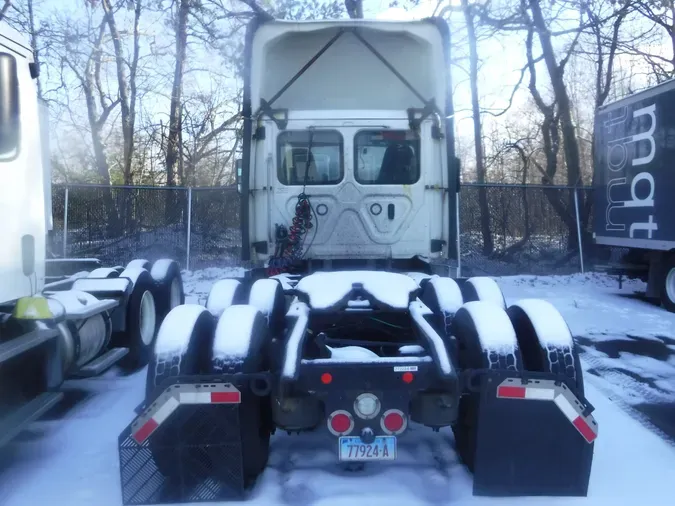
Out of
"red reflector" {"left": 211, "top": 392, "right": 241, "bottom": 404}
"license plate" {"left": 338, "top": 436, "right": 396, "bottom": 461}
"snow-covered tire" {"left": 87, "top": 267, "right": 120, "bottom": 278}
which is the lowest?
"license plate" {"left": 338, "top": 436, "right": 396, "bottom": 461}

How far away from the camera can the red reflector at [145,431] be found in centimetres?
325

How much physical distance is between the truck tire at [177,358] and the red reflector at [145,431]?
0.06 metres

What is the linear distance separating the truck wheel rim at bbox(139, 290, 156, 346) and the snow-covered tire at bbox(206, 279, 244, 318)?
181 centimetres

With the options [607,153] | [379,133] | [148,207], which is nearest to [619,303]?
[607,153]

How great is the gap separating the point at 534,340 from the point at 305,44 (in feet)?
14.7

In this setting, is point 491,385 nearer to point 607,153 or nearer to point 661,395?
point 661,395

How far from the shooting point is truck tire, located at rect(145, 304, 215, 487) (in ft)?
11.0

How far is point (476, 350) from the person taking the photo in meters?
3.62

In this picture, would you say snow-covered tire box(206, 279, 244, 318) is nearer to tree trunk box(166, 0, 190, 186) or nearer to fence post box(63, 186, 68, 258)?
fence post box(63, 186, 68, 258)

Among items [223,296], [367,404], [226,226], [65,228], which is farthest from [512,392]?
[65,228]

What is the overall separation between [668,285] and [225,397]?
944cm

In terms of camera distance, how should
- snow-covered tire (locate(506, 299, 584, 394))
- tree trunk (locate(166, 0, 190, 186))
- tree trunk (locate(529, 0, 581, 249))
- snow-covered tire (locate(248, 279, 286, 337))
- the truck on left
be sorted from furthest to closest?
tree trunk (locate(166, 0, 190, 186)) → tree trunk (locate(529, 0, 581, 249)) → snow-covered tire (locate(248, 279, 286, 337)) → the truck on left → snow-covered tire (locate(506, 299, 584, 394))

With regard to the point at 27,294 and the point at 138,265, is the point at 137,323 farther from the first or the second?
the point at 27,294

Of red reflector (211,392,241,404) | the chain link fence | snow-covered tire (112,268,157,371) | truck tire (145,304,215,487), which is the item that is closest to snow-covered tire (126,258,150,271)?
snow-covered tire (112,268,157,371)
